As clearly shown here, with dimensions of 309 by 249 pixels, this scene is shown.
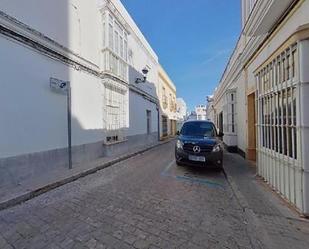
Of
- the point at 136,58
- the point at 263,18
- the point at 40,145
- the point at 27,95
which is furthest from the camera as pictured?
the point at 136,58

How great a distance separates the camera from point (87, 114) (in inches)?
410

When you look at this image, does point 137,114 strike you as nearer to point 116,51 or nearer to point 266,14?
point 116,51

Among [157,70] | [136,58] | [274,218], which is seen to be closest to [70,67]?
[274,218]

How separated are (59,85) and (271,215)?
7.05 m

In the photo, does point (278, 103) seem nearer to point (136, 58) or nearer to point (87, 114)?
point (87, 114)

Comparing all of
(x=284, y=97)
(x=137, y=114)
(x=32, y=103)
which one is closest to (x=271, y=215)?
(x=284, y=97)

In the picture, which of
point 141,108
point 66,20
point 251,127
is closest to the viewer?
point 66,20

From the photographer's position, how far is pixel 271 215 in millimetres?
4410

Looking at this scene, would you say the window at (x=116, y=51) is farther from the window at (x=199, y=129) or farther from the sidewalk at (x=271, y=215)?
the sidewalk at (x=271, y=215)

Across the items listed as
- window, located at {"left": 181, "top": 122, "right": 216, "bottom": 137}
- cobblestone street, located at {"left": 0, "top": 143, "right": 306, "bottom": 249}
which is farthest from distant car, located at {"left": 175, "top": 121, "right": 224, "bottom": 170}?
cobblestone street, located at {"left": 0, "top": 143, "right": 306, "bottom": 249}

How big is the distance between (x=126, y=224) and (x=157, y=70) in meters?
23.5

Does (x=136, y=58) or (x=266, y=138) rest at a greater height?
(x=136, y=58)

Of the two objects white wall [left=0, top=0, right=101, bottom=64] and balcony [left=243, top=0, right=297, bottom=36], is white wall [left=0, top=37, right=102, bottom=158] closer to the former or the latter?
white wall [left=0, top=0, right=101, bottom=64]

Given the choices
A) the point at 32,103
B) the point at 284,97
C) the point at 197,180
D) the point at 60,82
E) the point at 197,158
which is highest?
the point at 60,82
